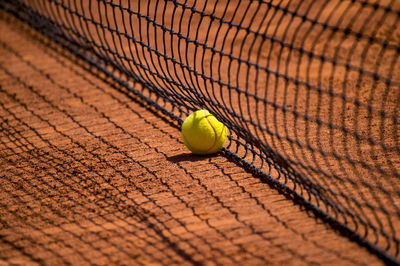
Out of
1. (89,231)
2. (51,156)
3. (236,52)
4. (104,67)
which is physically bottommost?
(89,231)

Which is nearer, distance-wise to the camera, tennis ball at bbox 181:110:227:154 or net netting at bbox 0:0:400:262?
net netting at bbox 0:0:400:262

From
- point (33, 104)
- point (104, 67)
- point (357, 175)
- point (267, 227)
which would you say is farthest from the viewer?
point (104, 67)

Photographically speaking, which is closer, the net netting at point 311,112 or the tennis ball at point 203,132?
the net netting at point 311,112

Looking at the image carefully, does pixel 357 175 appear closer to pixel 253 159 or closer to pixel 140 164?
pixel 253 159

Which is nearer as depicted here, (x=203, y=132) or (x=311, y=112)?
(x=203, y=132)

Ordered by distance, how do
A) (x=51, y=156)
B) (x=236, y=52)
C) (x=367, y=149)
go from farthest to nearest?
1. (x=236, y=52)
2. (x=51, y=156)
3. (x=367, y=149)

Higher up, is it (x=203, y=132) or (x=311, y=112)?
(x=311, y=112)

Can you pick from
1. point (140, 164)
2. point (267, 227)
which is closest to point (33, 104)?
point (140, 164)

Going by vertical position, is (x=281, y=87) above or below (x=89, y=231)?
above
